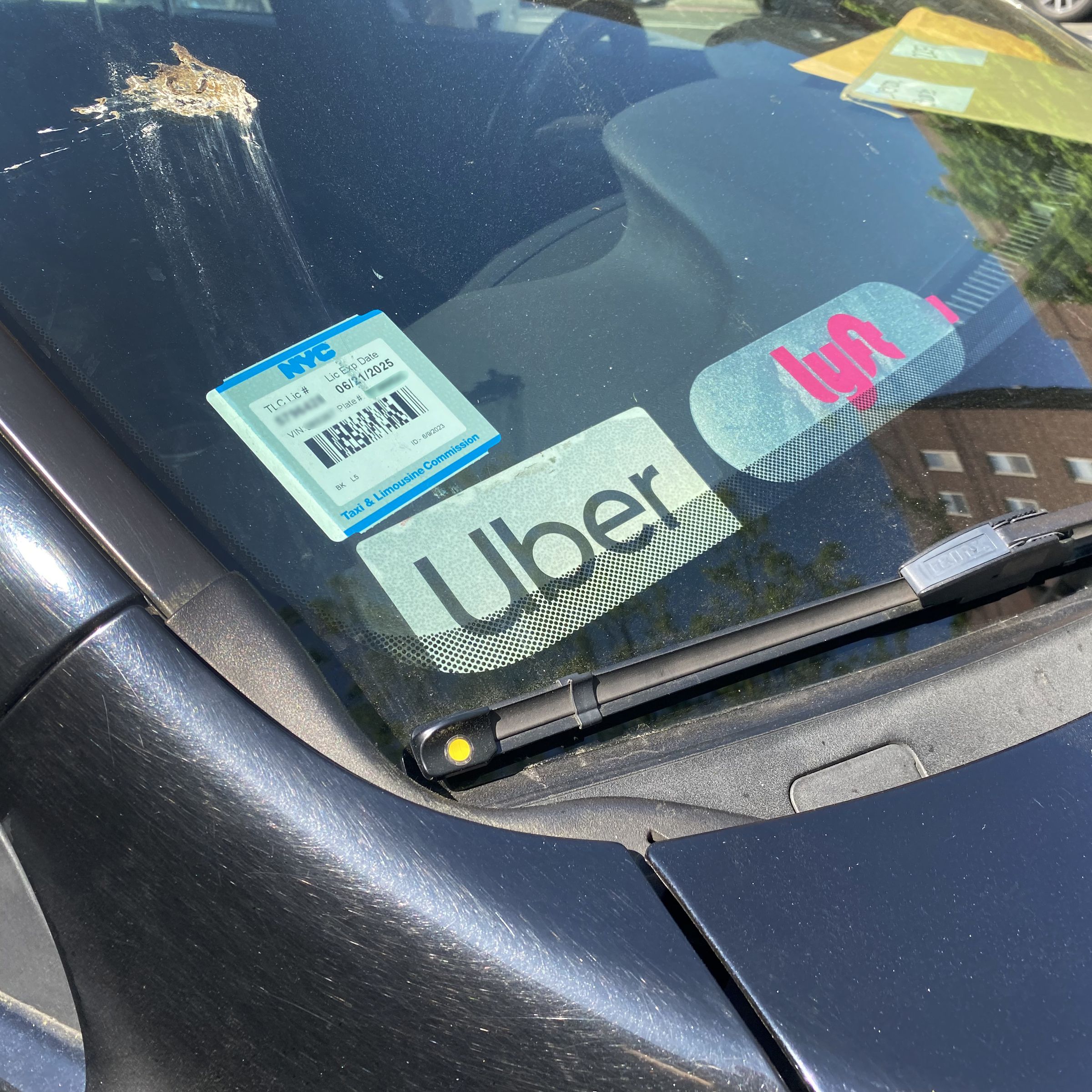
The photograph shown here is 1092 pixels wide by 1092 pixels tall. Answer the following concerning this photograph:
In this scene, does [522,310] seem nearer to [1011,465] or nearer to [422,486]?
[422,486]

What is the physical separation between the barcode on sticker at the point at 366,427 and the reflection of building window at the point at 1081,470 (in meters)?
0.99

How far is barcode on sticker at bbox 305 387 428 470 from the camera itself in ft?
4.10

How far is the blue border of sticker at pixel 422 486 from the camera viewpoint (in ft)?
4.05

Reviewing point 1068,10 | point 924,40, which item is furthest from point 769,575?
point 1068,10

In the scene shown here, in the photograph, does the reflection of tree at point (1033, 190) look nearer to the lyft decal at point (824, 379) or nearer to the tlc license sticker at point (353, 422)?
the lyft decal at point (824, 379)

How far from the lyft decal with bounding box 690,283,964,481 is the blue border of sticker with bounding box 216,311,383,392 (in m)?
0.51

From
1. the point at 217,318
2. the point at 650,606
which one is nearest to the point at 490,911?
the point at 650,606

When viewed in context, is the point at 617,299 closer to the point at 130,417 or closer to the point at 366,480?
the point at 366,480

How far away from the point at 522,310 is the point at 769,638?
0.63 metres

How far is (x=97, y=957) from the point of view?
3.62ft

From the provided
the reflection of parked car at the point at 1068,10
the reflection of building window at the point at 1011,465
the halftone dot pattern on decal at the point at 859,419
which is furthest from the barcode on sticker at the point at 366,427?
the reflection of parked car at the point at 1068,10

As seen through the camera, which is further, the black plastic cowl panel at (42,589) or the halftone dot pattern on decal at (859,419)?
the halftone dot pattern on decal at (859,419)

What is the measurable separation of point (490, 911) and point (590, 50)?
156cm

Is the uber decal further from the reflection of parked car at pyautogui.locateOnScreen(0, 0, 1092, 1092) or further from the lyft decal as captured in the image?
the lyft decal
